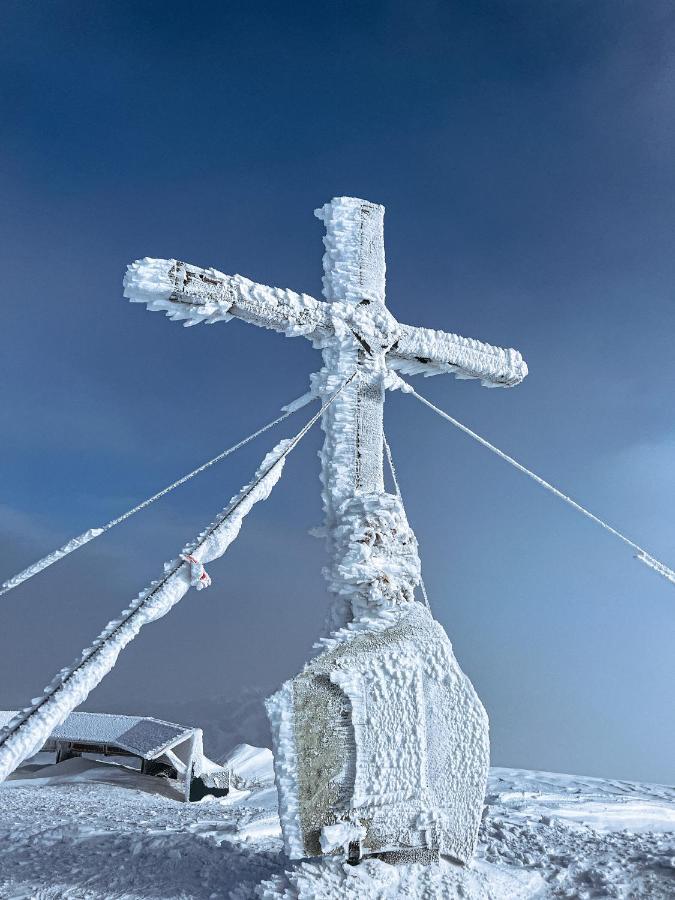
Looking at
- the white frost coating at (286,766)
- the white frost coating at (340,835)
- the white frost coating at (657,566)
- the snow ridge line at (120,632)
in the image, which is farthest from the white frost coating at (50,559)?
the white frost coating at (657,566)

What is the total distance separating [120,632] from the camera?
10.5 ft

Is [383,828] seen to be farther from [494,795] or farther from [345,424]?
[494,795]

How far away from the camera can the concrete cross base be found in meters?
3.37

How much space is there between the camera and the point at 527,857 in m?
4.12

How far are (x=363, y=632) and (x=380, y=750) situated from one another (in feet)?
2.09

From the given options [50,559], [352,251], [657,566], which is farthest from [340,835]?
[352,251]

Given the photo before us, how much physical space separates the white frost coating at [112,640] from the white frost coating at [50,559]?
52 cm

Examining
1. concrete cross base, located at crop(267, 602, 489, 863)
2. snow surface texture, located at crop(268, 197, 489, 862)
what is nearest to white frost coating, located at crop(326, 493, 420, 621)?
snow surface texture, located at crop(268, 197, 489, 862)

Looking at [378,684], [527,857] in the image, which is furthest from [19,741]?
[527,857]

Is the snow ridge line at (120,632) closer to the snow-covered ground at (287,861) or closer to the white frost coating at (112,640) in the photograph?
the white frost coating at (112,640)

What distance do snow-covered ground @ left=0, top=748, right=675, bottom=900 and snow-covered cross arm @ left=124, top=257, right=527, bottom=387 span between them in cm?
315

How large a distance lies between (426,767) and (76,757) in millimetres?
8080

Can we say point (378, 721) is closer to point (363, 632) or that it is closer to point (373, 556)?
point (363, 632)

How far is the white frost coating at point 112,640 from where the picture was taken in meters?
2.81
